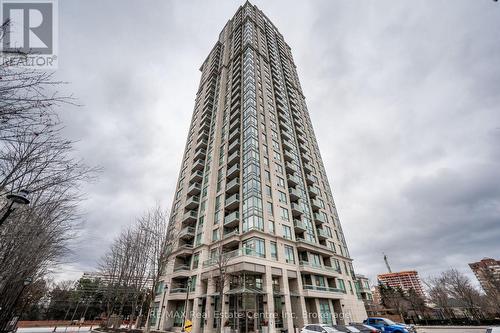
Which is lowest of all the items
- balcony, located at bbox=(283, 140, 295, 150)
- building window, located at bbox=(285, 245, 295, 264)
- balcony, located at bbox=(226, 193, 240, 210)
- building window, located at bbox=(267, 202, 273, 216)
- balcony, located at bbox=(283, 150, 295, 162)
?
building window, located at bbox=(285, 245, 295, 264)

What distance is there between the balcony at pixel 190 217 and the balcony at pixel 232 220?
21.7ft

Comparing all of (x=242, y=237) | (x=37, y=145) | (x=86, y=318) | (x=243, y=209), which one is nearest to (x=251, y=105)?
(x=243, y=209)

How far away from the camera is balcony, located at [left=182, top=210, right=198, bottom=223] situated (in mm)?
32500

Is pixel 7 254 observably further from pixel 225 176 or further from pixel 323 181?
pixel 323 181

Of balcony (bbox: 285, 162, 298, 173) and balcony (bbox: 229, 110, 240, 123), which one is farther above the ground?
balcony (bbox: 229, 110, 240, 123)

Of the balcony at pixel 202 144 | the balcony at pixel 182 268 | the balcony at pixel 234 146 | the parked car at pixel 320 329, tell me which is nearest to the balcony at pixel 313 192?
the balcony at pixel 234 146

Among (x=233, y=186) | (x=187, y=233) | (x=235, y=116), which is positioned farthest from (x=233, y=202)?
(x=235, y=116)

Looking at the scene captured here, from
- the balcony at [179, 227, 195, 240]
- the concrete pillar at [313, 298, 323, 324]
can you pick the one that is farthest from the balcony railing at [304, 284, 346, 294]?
the balcony at [179, 227, 195, 240]

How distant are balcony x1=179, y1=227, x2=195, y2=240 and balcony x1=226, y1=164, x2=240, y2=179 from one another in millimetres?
9343

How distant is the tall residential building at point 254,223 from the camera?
22875 millimetres

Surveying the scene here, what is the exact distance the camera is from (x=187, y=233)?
101 feet

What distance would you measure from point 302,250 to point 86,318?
60350 millimetres

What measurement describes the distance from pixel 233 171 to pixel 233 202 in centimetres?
529

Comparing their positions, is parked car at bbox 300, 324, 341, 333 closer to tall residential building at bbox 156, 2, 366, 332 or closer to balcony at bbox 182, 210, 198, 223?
tall residential building at bbox 156, 2, 366, 332
